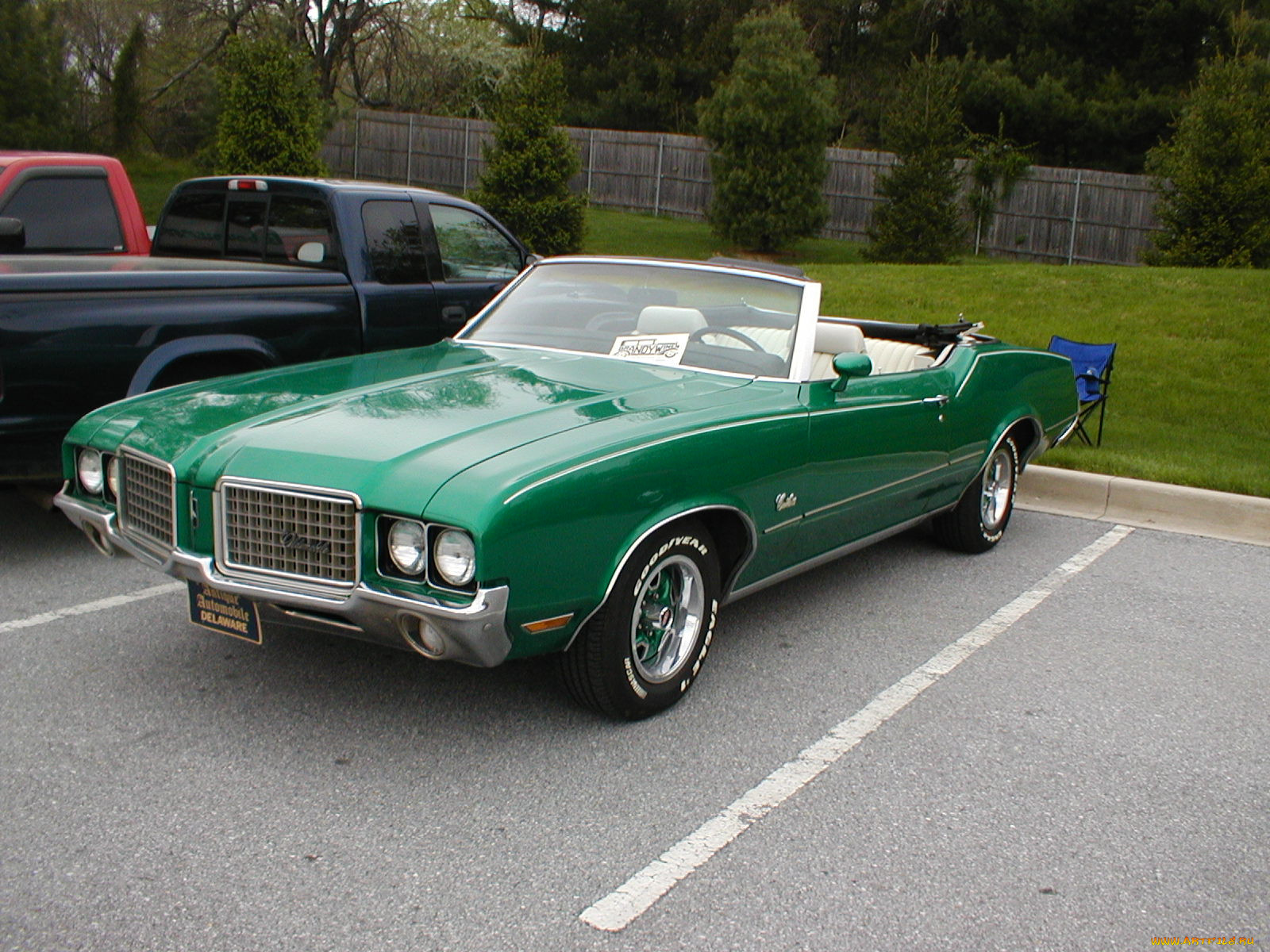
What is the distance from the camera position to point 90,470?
4410 millimetres

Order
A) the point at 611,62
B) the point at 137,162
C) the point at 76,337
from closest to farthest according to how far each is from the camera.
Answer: the point at 76,337 → the point at 137,162 → the point at 611,62

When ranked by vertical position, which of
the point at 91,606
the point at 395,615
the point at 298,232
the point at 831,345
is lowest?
the point at 91,606

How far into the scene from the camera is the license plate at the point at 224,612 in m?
3.79

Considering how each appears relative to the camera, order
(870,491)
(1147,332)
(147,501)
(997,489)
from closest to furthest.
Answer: (147,501), (870,491), (997,489), (1147,332)

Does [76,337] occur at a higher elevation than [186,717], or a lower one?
higher

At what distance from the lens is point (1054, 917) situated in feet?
10.3

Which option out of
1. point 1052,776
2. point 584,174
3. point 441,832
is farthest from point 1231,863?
point 584,174

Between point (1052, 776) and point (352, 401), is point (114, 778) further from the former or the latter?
point (1052, 776)

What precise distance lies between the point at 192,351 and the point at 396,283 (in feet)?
4.98

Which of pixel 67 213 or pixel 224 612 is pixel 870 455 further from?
pixel 67 213

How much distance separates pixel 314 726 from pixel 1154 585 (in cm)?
422

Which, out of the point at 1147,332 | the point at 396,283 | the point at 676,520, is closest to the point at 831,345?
the point at 676,520

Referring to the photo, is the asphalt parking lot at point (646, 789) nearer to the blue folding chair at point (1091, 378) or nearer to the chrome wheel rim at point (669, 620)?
the chrome wheel rim at point (669, 620)

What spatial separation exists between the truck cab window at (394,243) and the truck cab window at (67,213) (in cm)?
159
